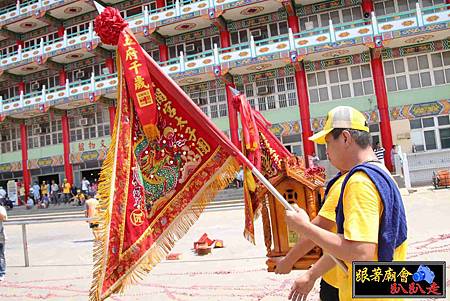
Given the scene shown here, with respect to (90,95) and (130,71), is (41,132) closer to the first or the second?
(90,95)

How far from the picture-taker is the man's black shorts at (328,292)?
2080 millimetres

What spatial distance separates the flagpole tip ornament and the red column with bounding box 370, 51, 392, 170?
1724 cm

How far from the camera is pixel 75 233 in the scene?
1191 centimetres

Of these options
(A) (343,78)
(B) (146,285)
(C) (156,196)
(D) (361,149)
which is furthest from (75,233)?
(A) (343,78)

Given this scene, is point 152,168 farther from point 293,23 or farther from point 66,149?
point 66,149

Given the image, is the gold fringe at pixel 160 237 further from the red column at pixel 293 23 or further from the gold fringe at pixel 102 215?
the red column at pixel 293 23

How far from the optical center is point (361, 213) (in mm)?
1479

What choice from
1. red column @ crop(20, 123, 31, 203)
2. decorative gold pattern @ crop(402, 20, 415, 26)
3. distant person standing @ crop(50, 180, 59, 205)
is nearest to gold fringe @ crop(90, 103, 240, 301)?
decorative gold pattern @ crop(402, 20, 415, 26)

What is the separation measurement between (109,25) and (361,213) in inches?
84.3

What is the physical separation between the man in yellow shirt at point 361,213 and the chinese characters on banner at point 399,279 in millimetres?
66

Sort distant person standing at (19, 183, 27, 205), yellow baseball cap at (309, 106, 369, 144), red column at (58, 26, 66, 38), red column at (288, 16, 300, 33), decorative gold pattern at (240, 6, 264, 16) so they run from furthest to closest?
red column at (58, 26, 66, 38)
distant person standing at (19, 183, 27, 205)
decorative gold pattern at (240, 6, 264, 16)
red column at (288, 16, 300, 33)
yellow baseball cap at (309, 106, 369, 144)

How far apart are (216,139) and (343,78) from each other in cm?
1803

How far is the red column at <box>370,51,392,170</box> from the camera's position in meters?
18.1

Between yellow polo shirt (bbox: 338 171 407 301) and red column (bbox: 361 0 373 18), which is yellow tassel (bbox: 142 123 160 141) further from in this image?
red column (bbox: 361 0 373 18)
